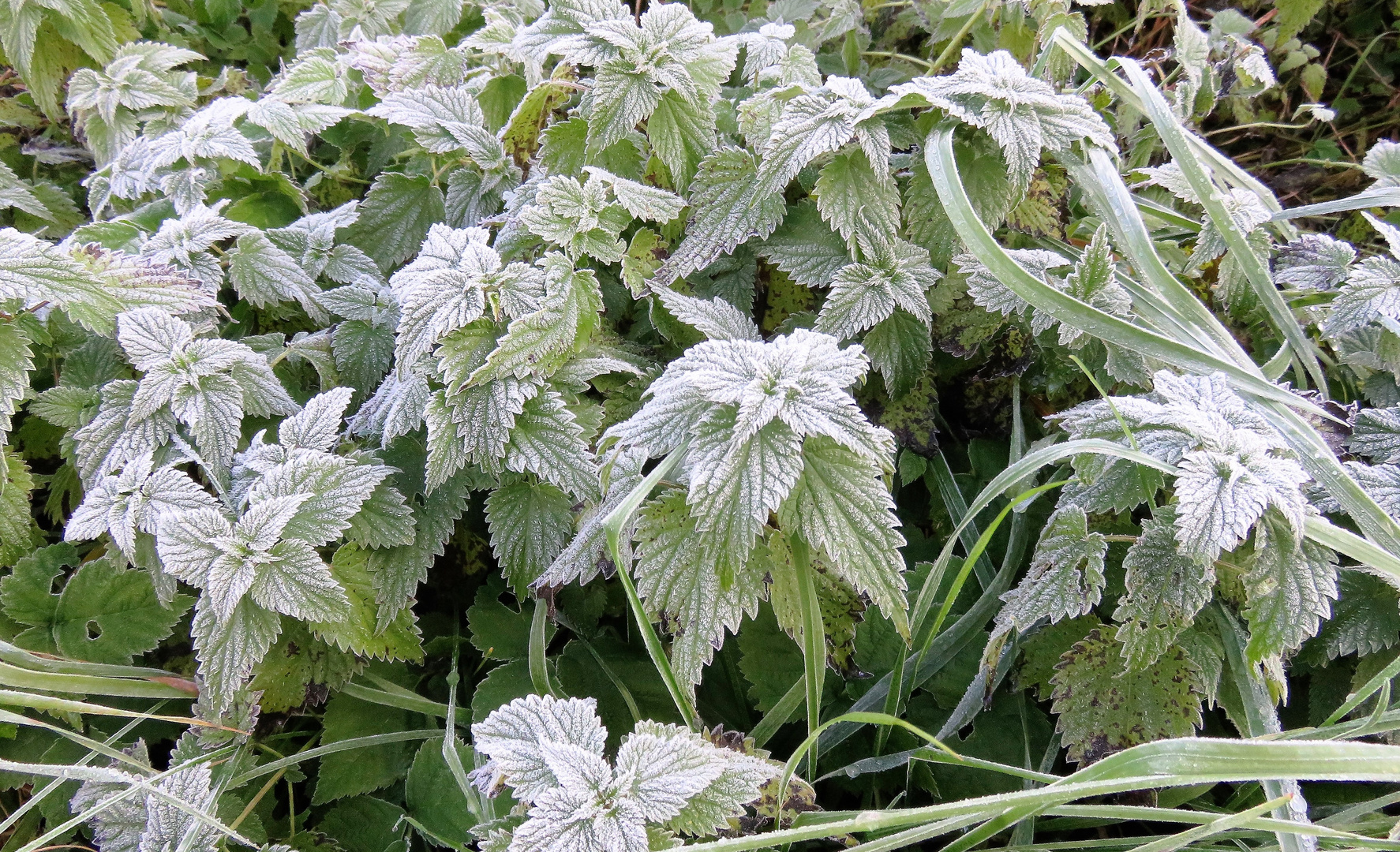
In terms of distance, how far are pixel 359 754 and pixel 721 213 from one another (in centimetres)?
115

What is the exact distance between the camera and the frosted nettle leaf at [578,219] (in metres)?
1.39

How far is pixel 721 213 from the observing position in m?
1.46

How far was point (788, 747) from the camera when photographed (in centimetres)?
142

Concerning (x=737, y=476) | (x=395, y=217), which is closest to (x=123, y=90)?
(x=395, y=217)

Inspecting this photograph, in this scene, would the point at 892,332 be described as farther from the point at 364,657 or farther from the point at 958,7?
the point at 364,657

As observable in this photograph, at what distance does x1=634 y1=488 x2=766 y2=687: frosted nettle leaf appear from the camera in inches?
43.6

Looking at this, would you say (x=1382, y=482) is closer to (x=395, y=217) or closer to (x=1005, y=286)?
(x=1005, y=286)

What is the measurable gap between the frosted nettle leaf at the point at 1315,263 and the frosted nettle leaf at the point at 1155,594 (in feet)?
2.27

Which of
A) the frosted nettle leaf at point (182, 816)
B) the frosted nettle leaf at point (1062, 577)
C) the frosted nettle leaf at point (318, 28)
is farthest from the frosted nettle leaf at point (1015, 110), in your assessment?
the frosted nettle leaf at point (318, 28)

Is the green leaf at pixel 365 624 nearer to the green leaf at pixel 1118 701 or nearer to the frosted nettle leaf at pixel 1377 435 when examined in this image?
the green leaf at pixel 1118 701

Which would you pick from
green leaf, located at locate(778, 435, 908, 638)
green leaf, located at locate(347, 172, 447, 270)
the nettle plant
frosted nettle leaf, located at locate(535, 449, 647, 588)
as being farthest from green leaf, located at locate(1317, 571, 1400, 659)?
green leaf, located at locate(347, 172, 447, 270)

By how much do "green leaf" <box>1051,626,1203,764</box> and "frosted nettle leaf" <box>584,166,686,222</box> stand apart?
97 centimetres

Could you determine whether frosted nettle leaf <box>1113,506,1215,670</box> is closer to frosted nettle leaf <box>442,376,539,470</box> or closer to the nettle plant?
the nettle plant

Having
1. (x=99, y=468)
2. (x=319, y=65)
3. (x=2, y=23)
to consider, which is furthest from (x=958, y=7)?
(x=2, y=23)
